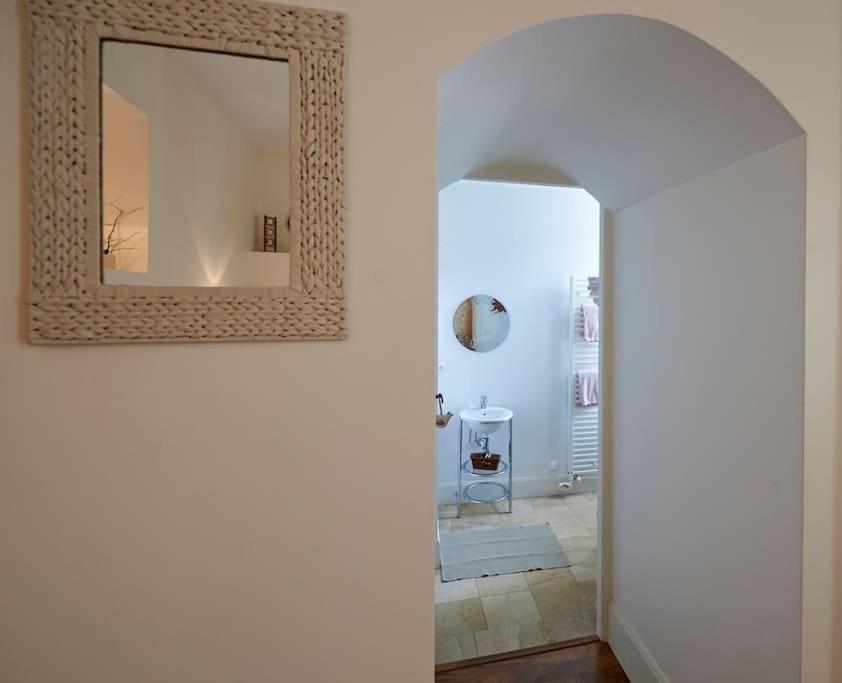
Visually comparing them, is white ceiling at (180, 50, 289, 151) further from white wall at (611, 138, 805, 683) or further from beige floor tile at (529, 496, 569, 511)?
beige floor tile at (529, 496, 569, 511)

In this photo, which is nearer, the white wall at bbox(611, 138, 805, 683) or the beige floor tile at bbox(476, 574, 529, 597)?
the white wall at bbox(611, 138, 805, 683)

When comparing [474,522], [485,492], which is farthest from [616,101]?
Answer: [485,492]

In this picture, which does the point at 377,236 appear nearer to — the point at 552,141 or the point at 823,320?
the point at 552,141

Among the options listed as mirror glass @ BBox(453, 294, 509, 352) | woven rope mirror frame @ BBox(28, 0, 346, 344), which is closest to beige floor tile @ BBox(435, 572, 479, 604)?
mirror glass @ BBox(453, 294, 509, 352)

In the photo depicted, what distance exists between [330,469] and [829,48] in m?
1.54

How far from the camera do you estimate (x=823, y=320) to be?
37.9 inches

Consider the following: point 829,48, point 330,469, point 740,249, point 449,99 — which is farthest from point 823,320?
point 330,469

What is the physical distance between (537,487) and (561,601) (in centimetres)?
145

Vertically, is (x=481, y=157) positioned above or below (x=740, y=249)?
above

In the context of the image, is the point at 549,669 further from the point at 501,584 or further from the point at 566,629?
the point at 501,584

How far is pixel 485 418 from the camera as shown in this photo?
10.3 ft

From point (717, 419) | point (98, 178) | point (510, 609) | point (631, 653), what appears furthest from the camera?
point (510, 609)

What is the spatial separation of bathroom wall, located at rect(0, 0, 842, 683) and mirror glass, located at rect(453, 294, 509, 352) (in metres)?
2.57

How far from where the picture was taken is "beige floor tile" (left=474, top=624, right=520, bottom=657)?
5.66 ft
